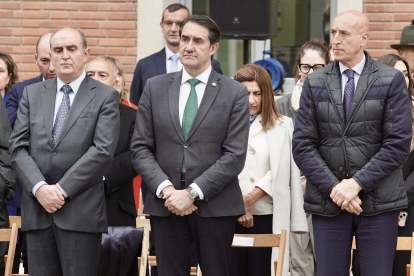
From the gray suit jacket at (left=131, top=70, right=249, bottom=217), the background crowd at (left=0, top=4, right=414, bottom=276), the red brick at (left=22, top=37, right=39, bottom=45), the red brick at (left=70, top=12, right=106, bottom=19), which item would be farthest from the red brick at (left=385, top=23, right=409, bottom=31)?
the red brick at (left=22, top=37, right=39, bottom=45)

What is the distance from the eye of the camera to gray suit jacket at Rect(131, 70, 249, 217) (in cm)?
371

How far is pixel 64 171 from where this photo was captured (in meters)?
3.84

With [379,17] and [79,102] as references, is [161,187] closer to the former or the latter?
[79,102]

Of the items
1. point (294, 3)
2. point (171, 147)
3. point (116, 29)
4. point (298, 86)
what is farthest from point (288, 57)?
point (171, 147)

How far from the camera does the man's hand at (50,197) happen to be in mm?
3736

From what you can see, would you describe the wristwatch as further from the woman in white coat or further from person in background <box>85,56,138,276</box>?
person in background <box>85,56,138,276</box>

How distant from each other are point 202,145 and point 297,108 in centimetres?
160

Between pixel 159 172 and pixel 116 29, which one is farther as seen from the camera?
pixel 116 29

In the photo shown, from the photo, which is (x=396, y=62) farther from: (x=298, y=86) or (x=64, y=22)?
(x=64, y=22)

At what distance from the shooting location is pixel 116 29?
727cm

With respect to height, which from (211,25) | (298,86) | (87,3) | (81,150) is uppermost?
(87,3)

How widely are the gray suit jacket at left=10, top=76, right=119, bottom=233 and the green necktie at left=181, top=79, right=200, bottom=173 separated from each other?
0.47m

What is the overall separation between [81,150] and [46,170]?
240 mm

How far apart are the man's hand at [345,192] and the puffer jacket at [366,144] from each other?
0.03 meters
